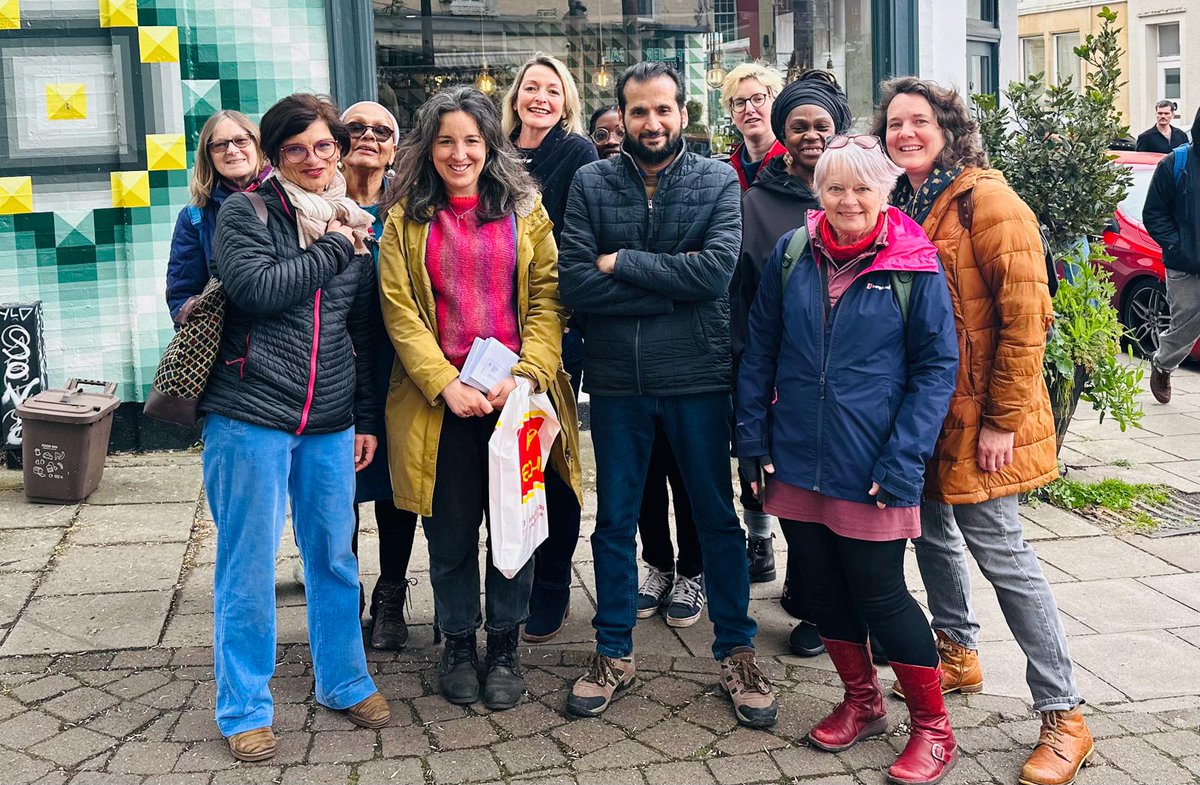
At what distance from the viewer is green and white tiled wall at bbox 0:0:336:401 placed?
7.39 metres

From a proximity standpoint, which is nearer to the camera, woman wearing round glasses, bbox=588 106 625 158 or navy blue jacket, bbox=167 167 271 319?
navy blue jacket, bbox=167 167 271 319

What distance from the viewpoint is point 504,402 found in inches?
170

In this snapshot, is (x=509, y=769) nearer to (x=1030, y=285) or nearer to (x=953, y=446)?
(x=953, y=446)

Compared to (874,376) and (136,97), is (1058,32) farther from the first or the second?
(874,376)

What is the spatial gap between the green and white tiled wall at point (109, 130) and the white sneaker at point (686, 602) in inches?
158

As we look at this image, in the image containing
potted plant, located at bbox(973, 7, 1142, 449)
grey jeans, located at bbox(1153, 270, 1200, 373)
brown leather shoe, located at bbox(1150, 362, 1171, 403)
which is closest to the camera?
potted plant, located at bbox(973, 7, 1142, 449)

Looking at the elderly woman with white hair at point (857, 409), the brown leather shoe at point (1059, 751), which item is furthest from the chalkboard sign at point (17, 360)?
the brown leather shoe at point (1059, 751)

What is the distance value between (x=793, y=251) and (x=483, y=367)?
1076 millimetres

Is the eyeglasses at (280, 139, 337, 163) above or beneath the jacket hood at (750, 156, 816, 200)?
above

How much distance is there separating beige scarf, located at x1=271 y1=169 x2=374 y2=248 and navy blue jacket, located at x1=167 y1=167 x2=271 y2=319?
86cm

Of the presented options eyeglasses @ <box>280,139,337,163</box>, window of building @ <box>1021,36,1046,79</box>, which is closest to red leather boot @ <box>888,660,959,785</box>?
eyeglasses @ <box>280,139,337,163</box>

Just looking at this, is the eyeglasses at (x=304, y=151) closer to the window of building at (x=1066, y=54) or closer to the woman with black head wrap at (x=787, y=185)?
the woman with black head wrap at (x=787, y=185)

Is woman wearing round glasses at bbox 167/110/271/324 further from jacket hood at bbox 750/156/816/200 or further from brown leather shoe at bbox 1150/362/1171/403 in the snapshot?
brown leather shoe at bbox 1150/362/1171/403

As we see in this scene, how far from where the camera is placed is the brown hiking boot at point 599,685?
435cm
